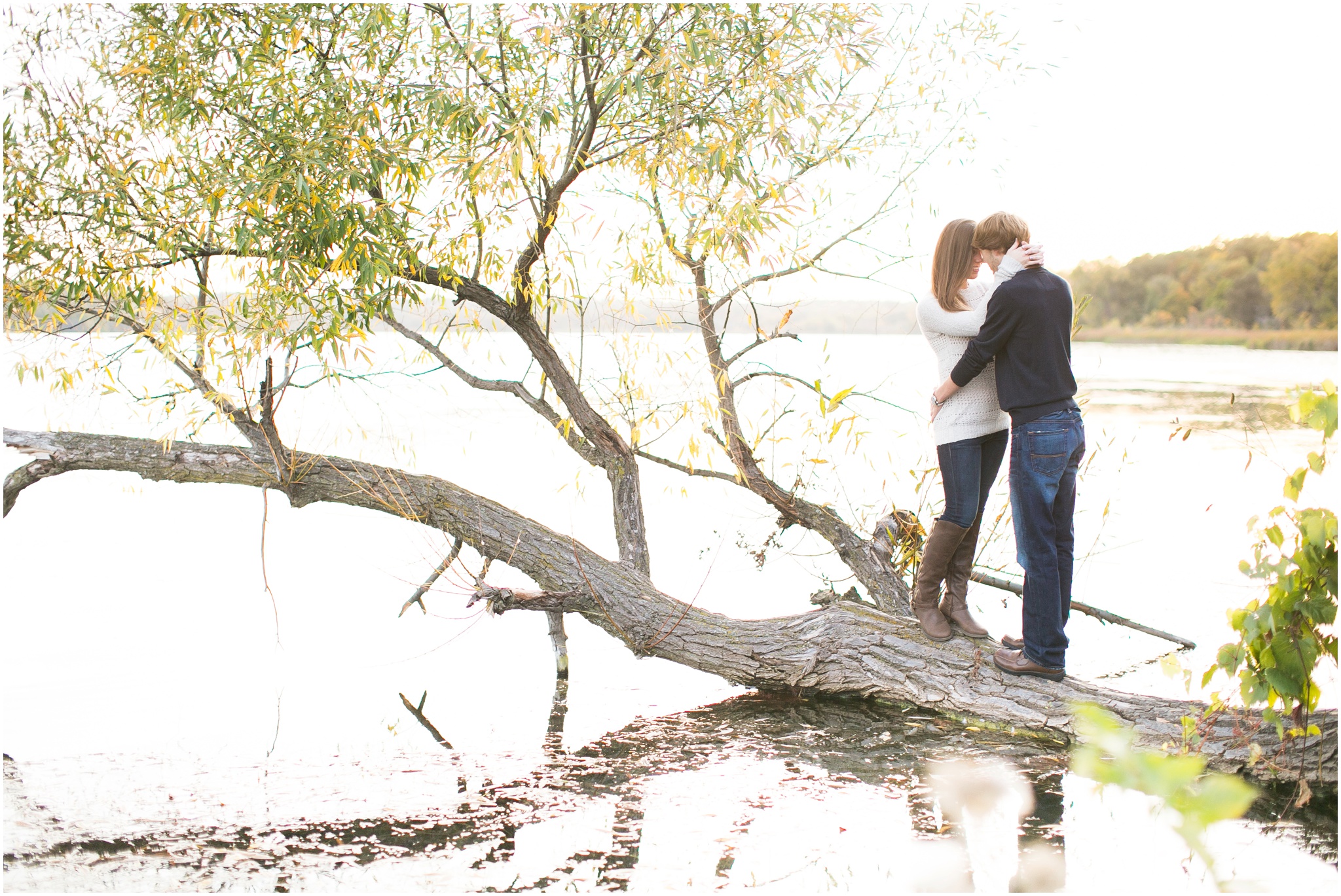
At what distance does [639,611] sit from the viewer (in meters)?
3.97

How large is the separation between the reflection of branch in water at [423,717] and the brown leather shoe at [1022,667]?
203 centimetres

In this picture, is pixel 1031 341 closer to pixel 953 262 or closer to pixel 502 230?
pixel 953 262

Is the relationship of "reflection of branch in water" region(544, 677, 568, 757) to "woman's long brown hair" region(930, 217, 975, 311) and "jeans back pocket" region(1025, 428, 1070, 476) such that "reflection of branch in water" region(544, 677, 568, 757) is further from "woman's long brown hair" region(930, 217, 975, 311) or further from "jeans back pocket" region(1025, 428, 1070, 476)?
"woman's long brown hair" region(930, 217, 975, 311)

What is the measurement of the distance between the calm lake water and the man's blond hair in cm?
81

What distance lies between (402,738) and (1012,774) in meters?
2.23

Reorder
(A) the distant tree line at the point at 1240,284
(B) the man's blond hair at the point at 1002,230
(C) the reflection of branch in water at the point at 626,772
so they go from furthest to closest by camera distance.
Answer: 1. (A) the distant tree line at the point at 1240,284
2. (B) the man's blond hair at the point at 1002,230
3. (C) the reflection of branch in water at the point at 626,772

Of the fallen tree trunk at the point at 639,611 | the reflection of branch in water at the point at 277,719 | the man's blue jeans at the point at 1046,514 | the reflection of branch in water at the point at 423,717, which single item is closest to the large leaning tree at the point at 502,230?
the fallen tree trunk at the point at 639,611

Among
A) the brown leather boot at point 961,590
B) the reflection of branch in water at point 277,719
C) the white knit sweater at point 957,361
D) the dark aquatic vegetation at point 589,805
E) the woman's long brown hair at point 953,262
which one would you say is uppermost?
the woman's long brown hair at point 953,262

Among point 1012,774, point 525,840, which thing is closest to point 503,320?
point 525,840

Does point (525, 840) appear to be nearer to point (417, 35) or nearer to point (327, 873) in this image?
point (327, 873)

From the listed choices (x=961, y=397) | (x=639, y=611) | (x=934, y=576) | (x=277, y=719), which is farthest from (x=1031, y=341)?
(x=277, y=719)

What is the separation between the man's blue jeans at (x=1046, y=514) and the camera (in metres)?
2.97

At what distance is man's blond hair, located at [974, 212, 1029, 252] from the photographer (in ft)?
9.94

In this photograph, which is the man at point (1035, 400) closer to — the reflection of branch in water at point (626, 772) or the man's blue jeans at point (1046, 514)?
the man's blue jeans at point (1046, 514)
